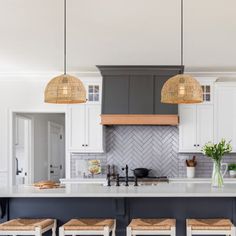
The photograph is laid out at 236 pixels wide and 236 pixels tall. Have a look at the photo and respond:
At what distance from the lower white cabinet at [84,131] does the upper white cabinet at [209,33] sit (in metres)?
1.79

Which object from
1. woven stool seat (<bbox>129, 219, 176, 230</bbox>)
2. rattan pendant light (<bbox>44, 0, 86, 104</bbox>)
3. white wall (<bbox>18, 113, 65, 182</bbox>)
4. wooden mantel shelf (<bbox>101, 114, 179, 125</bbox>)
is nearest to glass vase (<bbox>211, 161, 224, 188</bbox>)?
woven stool seat (<bbox>129, 219, 176, 230</bbox>)

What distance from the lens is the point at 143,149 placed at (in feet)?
23.9

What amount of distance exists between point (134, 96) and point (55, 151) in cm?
402

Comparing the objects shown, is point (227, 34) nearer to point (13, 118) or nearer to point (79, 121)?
point (79, 121)

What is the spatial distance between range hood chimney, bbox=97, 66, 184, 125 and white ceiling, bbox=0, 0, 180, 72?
388mm

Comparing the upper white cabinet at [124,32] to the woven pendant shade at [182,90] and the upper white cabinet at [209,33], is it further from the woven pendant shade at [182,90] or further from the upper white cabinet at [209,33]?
the woven pendant shade at [182,90]

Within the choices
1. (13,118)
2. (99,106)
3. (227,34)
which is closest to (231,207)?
(227,34)

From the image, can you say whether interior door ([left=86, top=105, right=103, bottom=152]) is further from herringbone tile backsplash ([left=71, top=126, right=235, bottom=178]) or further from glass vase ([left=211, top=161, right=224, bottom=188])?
glass vase ([left=211, top=161, right=224, bottom=188])

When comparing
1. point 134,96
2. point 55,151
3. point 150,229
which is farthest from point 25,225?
point 55,151

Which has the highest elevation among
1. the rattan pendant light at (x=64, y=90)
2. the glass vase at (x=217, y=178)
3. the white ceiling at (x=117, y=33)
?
the white ceiling at (x=117, y=33)

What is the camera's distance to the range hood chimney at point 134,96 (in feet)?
21.9

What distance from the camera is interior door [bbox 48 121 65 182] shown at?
31.9 feet

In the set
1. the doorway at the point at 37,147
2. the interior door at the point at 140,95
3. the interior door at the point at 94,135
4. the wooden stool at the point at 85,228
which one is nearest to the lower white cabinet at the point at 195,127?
the interior door at the point at 140,95

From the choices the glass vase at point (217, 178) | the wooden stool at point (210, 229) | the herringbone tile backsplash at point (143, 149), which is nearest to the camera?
the wooden stool at point (210, 229)
